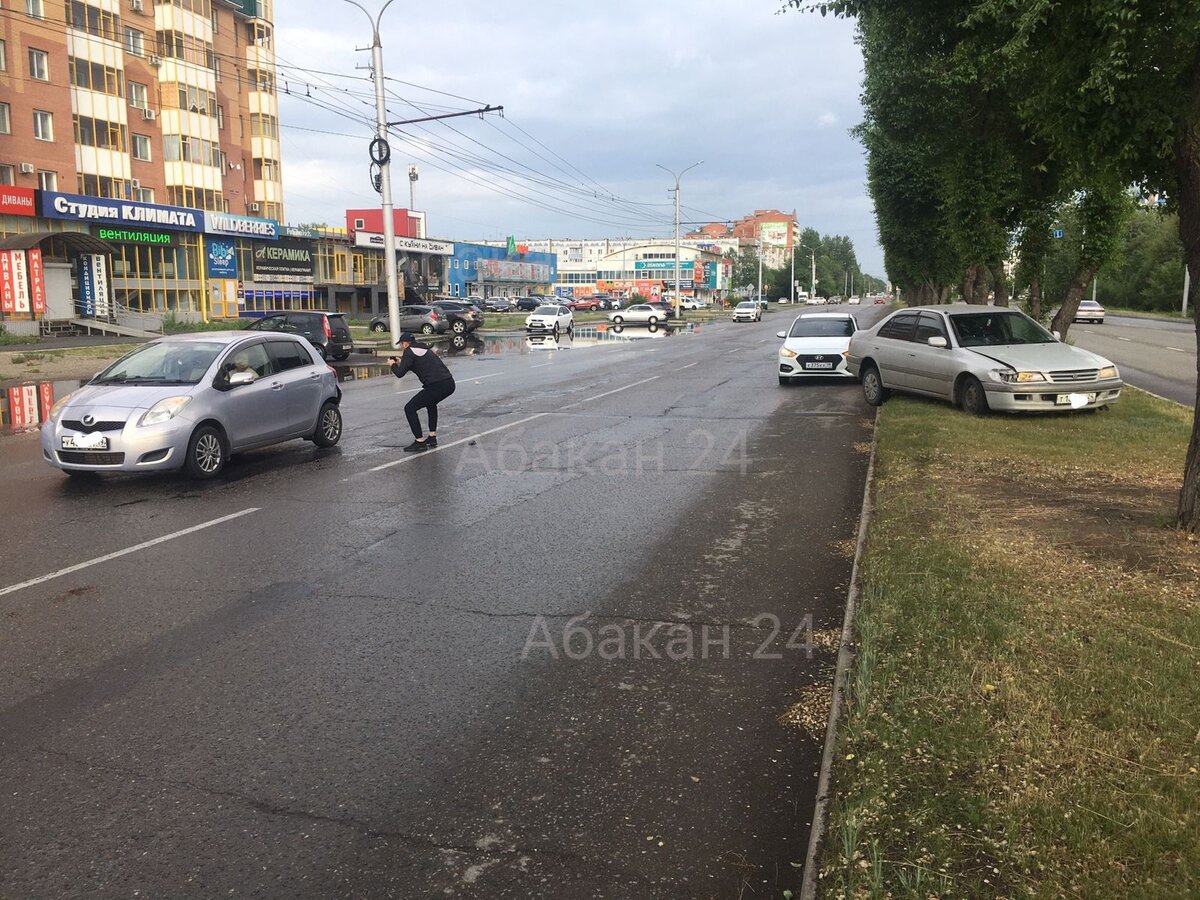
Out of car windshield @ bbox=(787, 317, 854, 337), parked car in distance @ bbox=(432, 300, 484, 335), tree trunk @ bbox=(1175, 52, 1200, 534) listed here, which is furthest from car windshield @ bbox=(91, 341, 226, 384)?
parked car in distance @ bbox=(432, 300, 484, 335)

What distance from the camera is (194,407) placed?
10.4 m

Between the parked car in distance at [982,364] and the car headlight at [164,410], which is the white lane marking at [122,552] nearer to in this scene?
the car headlight at [164,410]

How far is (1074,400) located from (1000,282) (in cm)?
740

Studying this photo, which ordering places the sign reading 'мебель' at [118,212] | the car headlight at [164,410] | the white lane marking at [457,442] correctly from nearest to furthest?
1. the car headlight at [164,410]
2. the white lane marking at [457,442]
3. the sign reading 'мебель' at [118,212]

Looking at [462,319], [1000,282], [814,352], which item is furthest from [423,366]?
[462,319]

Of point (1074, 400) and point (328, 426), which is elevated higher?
point (1074, 400)

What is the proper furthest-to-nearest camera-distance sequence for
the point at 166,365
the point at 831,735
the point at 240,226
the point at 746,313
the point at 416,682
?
the point at 746,313, the point at 240,226, the point at 166,365, the point at 416,682, the point at 831,735

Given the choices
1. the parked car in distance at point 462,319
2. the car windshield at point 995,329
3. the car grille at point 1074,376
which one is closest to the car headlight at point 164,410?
the car windshield at point 995,329

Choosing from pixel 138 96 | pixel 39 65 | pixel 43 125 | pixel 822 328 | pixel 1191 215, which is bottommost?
pixel 822 328

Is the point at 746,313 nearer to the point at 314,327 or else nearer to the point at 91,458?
the point at 314,327

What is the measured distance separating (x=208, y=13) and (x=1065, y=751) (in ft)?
203

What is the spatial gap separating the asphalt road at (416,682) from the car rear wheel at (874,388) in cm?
622

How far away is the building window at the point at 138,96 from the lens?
50.2m

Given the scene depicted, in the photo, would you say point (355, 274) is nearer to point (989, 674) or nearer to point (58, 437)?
point (58, 437)
